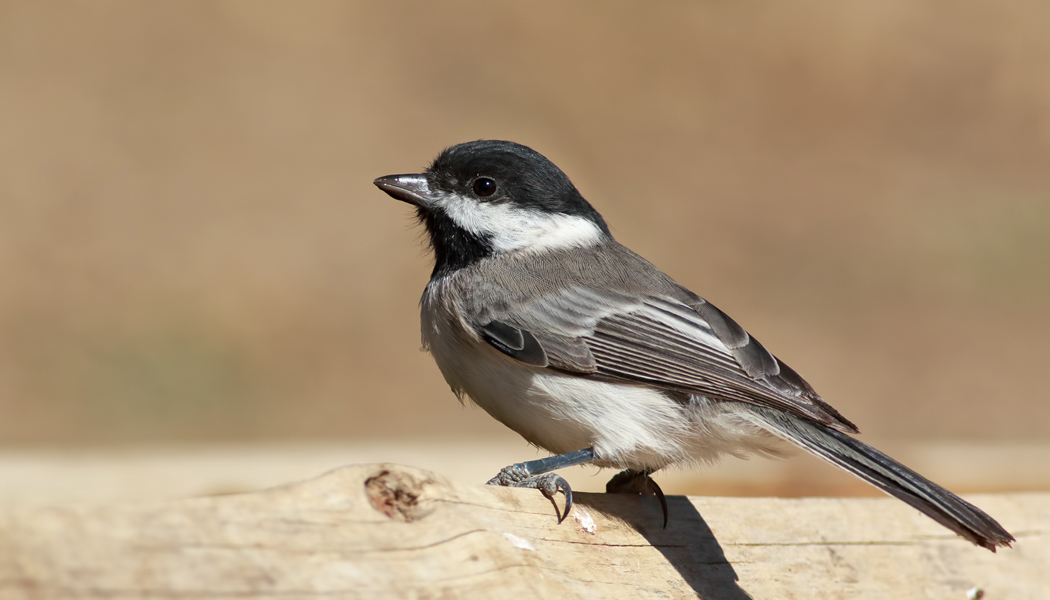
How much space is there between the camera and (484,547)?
194 centimetres

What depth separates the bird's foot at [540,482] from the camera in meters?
2.42

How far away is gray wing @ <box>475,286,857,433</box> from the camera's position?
108 inches

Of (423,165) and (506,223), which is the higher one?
(423,165)

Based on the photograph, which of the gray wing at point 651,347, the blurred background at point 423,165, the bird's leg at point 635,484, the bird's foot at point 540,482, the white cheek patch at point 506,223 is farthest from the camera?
the blurred background at point 423,165

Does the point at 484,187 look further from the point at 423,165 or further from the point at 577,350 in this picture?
the point at 423,165

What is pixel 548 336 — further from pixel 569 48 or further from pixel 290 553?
pixel 569 48

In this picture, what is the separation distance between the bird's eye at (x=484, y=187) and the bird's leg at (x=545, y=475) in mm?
983

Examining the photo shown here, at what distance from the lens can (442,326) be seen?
10.2 feet

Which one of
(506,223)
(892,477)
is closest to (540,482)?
(892,477)

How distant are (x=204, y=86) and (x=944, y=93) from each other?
6.98 metres

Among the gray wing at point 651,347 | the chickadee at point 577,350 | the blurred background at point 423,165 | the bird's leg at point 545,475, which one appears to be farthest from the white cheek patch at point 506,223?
the blurred background at point 423,165

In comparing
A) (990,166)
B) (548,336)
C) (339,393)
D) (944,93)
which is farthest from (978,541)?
(944,93)

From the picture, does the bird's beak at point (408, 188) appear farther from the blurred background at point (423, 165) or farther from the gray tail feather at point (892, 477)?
the blurred background at point (423, 165)

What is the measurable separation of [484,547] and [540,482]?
1.86ft
